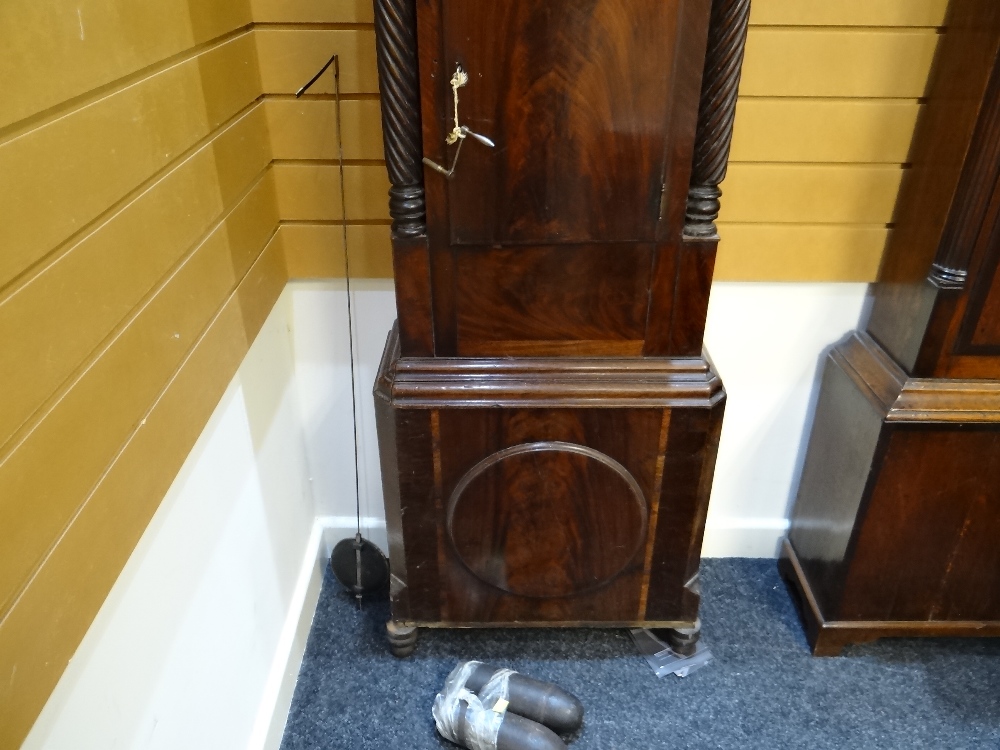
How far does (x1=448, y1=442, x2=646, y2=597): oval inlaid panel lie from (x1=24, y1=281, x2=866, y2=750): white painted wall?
1.26 ft

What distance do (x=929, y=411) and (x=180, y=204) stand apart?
1.23m

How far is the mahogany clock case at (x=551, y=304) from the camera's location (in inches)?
40.7

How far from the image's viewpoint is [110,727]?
2.71 ft

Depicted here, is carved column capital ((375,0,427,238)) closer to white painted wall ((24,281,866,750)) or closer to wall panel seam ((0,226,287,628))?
wall panel seam ((0,226,287,628))

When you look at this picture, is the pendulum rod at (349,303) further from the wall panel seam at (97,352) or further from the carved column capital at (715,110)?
the carved column capital at (715,110)

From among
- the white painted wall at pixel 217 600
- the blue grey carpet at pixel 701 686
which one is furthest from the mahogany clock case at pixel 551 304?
the white painted wall at pixel 217 600

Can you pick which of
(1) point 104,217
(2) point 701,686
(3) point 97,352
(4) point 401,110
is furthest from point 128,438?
(2) point 701,686

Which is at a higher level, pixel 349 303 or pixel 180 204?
pixel 180 204

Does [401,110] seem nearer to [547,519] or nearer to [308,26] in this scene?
[308,26]

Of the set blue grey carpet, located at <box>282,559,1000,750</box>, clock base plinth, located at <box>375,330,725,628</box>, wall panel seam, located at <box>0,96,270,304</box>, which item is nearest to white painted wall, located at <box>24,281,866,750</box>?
blue grey carpet, located at <box>282,559,1000,750</box>

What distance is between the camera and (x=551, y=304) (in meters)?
1.22

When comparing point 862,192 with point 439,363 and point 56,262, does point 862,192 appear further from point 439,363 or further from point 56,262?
point 56,262

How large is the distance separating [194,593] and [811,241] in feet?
4.08

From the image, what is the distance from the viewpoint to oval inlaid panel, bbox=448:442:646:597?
1.30 meters
